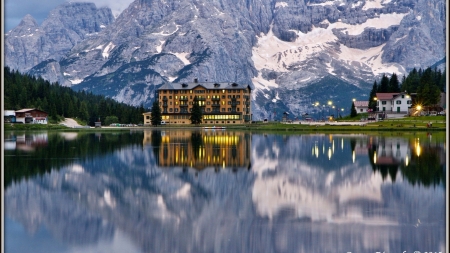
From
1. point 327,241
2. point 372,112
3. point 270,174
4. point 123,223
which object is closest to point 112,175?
point 270,174

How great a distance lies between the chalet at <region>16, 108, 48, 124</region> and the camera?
177 meters

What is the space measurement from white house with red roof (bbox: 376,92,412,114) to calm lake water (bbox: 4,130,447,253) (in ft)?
387

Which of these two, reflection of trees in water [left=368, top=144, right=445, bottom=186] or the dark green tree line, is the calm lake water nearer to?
reflection of trees in water [left=368, top=144, right=445, bottom=186]

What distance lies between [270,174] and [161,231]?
20935 millimetres

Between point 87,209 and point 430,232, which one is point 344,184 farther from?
point 87,209

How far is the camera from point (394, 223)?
82.9 feet

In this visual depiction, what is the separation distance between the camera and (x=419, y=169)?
1730 inches

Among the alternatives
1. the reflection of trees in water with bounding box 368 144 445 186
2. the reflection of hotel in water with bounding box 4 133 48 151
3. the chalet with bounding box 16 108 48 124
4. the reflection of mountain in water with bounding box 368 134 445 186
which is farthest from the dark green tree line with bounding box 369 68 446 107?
the chalet with bounding box 16 108 48 124

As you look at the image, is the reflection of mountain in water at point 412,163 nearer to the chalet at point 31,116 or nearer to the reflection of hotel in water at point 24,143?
the reflection of hotel in water at point 24,143

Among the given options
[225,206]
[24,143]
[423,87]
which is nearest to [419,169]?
[225,206]

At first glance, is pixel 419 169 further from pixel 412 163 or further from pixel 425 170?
pixel 412 163

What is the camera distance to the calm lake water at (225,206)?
907 inches

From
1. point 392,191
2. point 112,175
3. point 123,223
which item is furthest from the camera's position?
point 112,175

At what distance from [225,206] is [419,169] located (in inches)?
819
